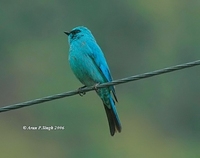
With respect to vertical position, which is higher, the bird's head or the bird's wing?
the bird's head

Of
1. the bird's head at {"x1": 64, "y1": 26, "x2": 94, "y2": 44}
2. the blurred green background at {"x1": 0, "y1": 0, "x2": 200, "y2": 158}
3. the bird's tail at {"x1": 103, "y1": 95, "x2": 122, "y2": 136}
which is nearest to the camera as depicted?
the bird's tail at {"x1": 103, "y1": 95, "x2": 122, "y2": 136}

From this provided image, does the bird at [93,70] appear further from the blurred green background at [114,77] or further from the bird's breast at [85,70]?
the blurred green background at [114,77]

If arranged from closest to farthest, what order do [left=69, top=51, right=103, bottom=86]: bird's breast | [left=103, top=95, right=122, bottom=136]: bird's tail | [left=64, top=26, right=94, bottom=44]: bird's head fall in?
1. [left=69, top=51, right=103, bottom=86]: bird's breast
2. [left=103, top=95, right=122, bottom=136]: bird's tail
3. [left=64, top=26, right=94, bottom=44]: bird's head

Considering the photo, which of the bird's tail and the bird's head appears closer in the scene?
the bird's tail

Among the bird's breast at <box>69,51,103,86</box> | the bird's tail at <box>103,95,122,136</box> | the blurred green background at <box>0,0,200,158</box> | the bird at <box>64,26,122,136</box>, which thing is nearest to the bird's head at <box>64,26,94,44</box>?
the bird at <box>64,26,122,136</box>

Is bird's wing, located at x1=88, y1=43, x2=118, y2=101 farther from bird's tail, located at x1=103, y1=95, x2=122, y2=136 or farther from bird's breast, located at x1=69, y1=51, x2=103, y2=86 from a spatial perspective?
bird's tail, located at x1=103, y1=95, x2=122, y2=136

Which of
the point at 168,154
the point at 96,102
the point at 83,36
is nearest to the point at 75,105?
the point at 96,102

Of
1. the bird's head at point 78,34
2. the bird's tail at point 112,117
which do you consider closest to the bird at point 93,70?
the bird's tail at point 112,117
